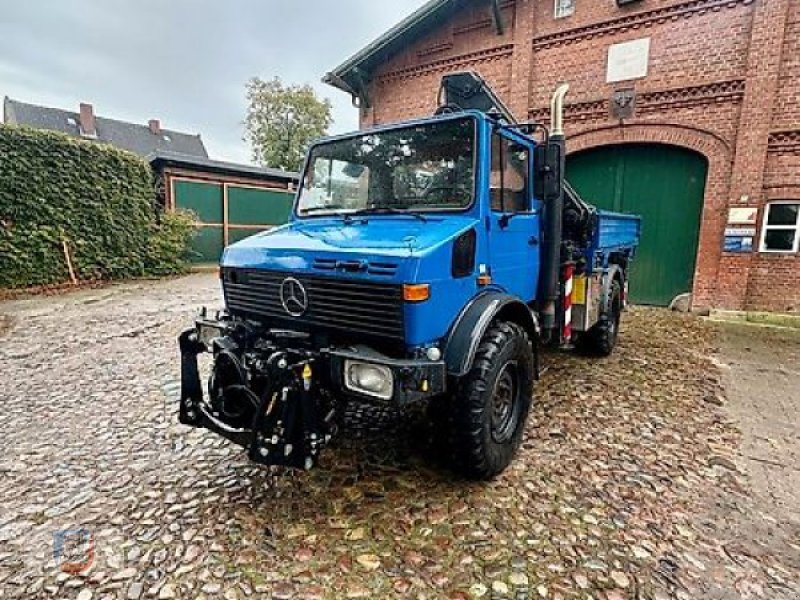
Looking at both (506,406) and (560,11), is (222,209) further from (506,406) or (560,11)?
(506,406)

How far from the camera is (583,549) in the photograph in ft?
7.18

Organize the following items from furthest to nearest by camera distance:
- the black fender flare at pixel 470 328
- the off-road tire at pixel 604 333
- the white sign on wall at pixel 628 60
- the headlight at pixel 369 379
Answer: the white sign on wall at pixel 628 60 → the off-road tire at pixel 604 333 → the black fender flare at pixel 470 328 → the headlight at pixel 369 379

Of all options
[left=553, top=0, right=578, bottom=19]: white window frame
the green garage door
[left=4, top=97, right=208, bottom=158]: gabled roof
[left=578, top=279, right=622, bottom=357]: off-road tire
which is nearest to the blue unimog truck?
[left=578, top=279, right=622, bottom=357]: off-road tire

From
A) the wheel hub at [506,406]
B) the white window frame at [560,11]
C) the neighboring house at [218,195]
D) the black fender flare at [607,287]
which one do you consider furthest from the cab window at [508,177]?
the neighboring house at [218,195]

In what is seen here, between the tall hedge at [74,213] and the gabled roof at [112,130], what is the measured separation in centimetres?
1802

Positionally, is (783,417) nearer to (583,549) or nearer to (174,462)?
(583,549)

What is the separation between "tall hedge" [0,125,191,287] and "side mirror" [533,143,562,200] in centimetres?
1030

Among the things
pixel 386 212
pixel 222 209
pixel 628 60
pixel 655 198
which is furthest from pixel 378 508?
pixel 222 209

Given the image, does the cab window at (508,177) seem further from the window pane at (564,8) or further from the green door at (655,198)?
the window pane at (564,8)

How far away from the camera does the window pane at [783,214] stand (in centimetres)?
712

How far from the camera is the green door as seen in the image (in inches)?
313

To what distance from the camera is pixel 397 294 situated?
7.20ft

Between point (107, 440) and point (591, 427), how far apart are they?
11.7 feet

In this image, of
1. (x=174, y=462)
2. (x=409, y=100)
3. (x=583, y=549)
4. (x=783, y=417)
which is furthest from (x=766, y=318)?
(x=174, y=462)
